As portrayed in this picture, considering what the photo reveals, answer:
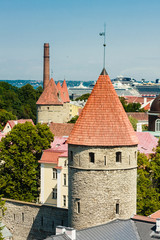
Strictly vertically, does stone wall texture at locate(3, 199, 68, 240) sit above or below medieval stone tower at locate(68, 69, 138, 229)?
below

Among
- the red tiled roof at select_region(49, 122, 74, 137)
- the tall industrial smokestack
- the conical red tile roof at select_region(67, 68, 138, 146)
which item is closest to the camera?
the conical red tile roof at select_region(67, 68, 138, 146)

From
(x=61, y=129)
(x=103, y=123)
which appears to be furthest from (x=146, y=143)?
(x=103, y=123)

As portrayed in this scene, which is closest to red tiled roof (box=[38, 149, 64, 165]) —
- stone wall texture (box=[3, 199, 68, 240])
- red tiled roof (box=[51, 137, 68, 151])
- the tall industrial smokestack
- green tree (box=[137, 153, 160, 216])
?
red tiled roof (box=[51, 137, 68, 151])

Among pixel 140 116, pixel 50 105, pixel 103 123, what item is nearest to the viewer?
pixel 103 123

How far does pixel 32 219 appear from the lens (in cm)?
3025

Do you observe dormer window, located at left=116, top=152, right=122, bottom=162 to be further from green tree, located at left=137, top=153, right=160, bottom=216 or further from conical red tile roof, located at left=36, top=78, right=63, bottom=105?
conical red tile roof, located at left=36, top=78, right=63, bottom=105

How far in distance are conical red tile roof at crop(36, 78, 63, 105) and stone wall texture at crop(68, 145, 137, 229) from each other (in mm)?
50757

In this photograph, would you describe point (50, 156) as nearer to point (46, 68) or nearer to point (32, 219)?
point (32, 219)

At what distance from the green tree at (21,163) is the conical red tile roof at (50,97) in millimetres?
33038

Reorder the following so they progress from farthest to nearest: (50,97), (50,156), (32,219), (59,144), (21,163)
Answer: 1. (50,97)
2. (59,144)
3. (21,163)
4. (50,156)
5. (32,219)

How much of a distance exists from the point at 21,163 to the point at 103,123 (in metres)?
16.2

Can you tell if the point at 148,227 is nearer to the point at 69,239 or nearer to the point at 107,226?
the point at 107,226

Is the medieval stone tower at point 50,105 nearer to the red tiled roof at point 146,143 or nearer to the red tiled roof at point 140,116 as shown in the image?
the red tiled roof at point 140,116

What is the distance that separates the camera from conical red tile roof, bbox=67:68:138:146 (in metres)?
24.6
